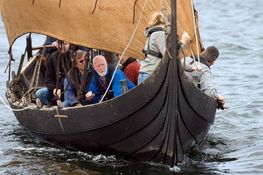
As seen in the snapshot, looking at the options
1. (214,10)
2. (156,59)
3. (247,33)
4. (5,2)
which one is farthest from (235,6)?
(156,59)

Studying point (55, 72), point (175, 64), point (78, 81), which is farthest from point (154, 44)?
point (55, 72)

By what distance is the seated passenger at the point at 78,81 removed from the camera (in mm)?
12008

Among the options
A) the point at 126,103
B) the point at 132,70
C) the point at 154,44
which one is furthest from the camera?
the point at 132,70

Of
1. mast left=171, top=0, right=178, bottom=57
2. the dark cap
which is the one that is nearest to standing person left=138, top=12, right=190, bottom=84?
mast left=171, top=0, right=178, bottom=57

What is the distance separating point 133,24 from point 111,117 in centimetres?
165

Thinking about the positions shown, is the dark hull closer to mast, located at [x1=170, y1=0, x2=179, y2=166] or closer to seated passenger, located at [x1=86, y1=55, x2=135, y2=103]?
mast, located at [x1=170, y1=0, x2=179, y2=166]

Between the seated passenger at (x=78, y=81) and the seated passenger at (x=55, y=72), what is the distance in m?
0.58

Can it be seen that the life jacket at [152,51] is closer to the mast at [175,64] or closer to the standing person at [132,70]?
the mast at [175,64]

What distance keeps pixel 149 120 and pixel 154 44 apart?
1.05m

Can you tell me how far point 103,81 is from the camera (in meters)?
11.8

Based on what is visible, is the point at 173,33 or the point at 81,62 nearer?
the point at 173,33

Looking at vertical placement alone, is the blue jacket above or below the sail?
below

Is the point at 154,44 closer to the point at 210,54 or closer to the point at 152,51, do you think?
the point at 152,51

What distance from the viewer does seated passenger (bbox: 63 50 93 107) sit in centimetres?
1201
